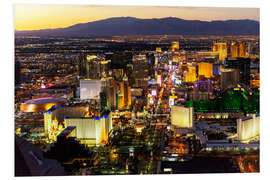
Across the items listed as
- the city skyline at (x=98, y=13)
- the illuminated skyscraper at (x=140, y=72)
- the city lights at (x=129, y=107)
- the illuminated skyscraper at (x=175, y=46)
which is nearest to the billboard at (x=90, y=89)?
the city lights at (x=129, y=107)

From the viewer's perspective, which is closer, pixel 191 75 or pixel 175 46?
pixel 175 46

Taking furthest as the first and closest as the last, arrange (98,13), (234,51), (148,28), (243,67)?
(234,51)
(243,67)
(148,28)
(98,13)

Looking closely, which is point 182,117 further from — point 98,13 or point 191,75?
point 191,75

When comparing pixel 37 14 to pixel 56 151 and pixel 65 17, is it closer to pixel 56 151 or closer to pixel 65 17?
pixel 65 17

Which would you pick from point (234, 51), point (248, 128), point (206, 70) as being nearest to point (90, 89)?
point (234, 51)

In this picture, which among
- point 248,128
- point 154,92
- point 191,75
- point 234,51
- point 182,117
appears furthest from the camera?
point 191,75

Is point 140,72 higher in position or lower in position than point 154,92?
higher

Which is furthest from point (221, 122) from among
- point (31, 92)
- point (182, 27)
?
point (31, 92)
